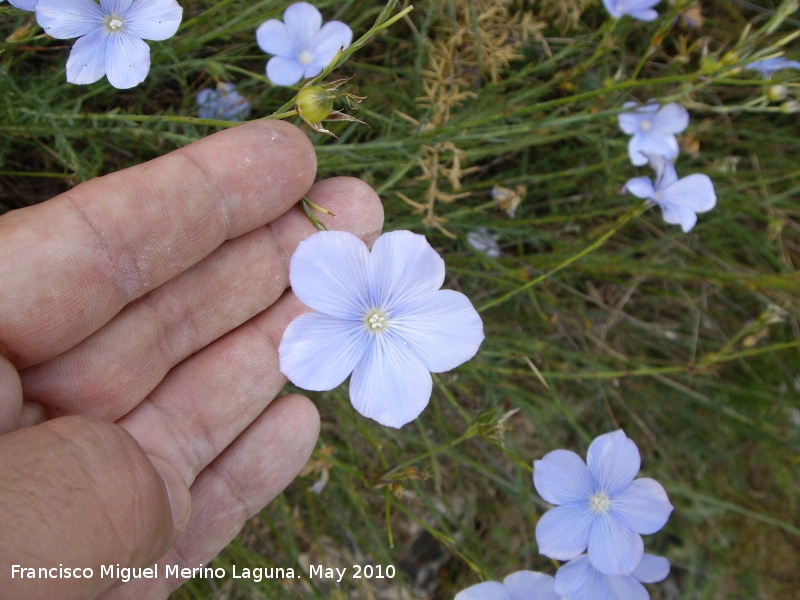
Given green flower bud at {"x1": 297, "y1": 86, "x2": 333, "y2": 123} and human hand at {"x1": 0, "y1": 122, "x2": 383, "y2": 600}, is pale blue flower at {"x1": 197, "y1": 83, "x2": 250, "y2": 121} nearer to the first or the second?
human hand at {"x1": 0, "y1": 122, "x2": 383, "y2": 600}

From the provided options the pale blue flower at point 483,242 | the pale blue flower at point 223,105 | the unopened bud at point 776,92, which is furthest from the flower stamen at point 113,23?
the unopened bud at point 776,92

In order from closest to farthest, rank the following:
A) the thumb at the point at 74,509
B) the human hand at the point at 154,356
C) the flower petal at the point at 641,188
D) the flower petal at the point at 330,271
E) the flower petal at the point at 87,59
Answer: the thumb at the point at 74,509 < the human hand at the point at 154,356 < the flower petal at the point at 330,271 < the flower petal at the point at 87,59 < the flower petal at the point at 641,188

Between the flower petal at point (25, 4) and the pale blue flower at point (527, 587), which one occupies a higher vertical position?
the flower petal at point (25, 4)

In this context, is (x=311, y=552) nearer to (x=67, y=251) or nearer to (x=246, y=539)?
(x=246, y=539)

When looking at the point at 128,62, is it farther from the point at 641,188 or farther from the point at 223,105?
the point at 641,188

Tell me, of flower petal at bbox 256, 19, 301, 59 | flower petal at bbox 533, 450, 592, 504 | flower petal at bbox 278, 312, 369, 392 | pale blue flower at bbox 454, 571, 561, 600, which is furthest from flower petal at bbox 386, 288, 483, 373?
flower petal at bbox 256, 19, 301, 59

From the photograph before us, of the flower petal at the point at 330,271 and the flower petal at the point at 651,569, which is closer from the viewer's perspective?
the flower petal at the point at 330,271

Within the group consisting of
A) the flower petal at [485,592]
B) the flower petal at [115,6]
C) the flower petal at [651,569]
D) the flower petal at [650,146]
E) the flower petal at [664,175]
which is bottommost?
the flower petal at [651,569]

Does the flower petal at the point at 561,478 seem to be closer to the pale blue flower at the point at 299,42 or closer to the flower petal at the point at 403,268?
the flower petal at the point at 403,268
